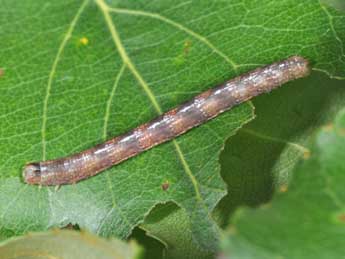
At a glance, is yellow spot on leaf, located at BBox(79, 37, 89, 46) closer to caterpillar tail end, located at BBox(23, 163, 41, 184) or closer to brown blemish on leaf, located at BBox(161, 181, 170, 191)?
caterpillar tail end, located at BBox(23, 163, 41, 184)

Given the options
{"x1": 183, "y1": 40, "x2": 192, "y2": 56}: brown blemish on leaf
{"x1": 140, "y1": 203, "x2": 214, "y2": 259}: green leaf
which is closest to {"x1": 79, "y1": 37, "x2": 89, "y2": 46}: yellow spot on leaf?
{"x1": 183, "y1": 40, "x2": 192, "y2": 56}: brown blemish on leaf

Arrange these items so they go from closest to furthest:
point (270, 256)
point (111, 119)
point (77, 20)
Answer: point (270, 256)
point (77, 20)
point (111, 119)

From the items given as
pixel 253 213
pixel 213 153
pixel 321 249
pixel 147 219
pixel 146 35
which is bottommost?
pixel 147 219

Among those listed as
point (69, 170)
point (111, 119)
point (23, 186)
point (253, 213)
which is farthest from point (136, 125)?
point (253, 213)

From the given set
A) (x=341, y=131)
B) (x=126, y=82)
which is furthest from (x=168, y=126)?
(x=341, y=131)

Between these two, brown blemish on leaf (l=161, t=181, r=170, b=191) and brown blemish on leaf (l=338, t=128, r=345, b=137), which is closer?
brown blemish on leaf (l=338, t=128, r=345, b=137)

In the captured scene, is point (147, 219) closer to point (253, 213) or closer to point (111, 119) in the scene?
point (111, 119)

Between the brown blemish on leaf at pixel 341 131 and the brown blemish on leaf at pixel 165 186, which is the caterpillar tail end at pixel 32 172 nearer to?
the brown blemish on leaf at pixel 165 186
